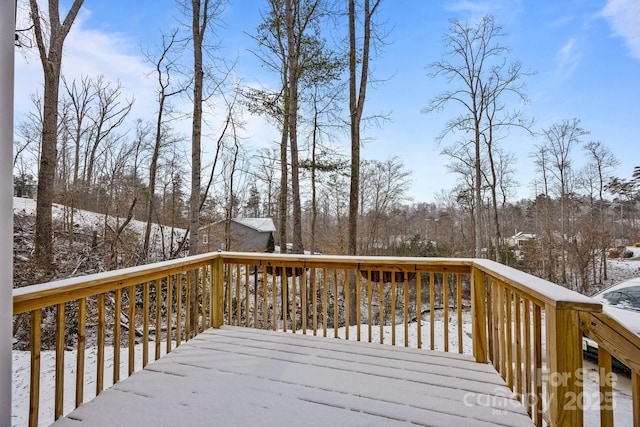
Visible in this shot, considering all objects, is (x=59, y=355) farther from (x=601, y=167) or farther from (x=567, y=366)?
(x=601, y=167)

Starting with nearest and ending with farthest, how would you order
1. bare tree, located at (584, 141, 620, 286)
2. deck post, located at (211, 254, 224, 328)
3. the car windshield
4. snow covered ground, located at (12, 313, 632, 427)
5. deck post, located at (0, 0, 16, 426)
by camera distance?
deck post, located at (0, 0, 16, 426) < snow covered ground, located at (12, 313, 632, 427) < deck post, located at (211, 254, 224, 328) < the car windshield < bare tree, located at (584, 141, 620, 286)

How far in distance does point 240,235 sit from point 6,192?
1279 centimetres

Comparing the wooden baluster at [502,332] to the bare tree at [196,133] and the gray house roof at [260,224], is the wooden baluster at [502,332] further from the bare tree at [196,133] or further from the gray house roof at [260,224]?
the gray house roof at [260,224]

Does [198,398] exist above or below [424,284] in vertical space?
above

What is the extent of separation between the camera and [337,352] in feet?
8.68

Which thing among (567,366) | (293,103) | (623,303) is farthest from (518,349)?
(293,103)

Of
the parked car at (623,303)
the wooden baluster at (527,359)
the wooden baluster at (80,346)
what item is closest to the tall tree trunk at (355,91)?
the parked car at (623,303)

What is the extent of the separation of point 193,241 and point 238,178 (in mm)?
7306

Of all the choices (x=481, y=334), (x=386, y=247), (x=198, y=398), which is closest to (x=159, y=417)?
(x=198, y=398)

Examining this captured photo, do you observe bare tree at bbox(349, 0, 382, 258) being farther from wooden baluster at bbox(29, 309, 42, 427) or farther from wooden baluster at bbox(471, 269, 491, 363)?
wooden baluster at bbox(29, 309, 42, 427)

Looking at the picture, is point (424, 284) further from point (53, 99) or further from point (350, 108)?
point (53, 99)

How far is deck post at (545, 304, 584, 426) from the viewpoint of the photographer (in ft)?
4.12

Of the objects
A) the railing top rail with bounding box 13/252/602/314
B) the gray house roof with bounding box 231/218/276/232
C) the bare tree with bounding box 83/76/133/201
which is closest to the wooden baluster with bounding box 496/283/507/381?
the railing top rail with bounding box 13/252/602/314

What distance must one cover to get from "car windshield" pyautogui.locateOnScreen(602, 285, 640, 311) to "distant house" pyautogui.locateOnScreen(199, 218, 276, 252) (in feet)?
36.1
